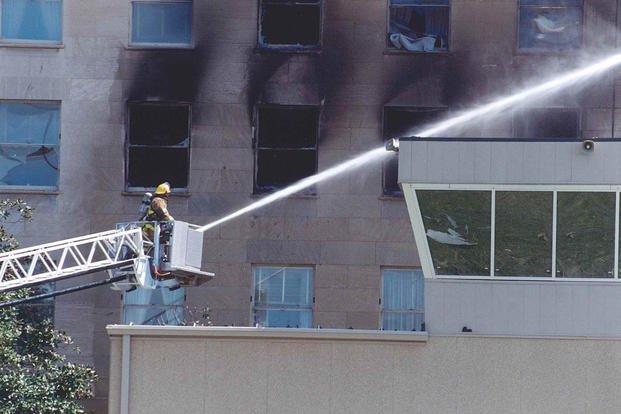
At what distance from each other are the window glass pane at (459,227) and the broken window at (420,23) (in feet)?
35.8

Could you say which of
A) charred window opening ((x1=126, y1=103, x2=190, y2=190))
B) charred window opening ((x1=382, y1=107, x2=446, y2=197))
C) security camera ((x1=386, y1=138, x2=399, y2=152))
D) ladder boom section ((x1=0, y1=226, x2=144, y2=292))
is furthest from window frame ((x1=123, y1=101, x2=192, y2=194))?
security camera ((x1=386, y1=138, x2=399, y2=152))

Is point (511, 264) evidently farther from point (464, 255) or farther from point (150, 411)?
point (150, 411)

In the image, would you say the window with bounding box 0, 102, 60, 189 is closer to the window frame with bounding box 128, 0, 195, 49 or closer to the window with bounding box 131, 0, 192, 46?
the window frame with bounding box 128, 0, 195, 49

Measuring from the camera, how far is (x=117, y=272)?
115ft

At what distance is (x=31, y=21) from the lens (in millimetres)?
45344

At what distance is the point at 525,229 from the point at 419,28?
Result: 11576 mm

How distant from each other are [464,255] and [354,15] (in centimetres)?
1147

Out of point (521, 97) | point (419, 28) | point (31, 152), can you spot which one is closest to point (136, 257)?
point (31, 152)

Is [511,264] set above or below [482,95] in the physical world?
below

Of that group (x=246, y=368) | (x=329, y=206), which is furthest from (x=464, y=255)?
(x=329, y=206)

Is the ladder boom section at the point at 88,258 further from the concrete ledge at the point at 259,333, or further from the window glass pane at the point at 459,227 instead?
the window glass pane at the point at 459,227

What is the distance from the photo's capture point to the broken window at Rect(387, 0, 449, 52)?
4491cm

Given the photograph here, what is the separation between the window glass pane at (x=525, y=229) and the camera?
34375 millimetres

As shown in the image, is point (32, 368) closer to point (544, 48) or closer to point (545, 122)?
point (545, 122)
